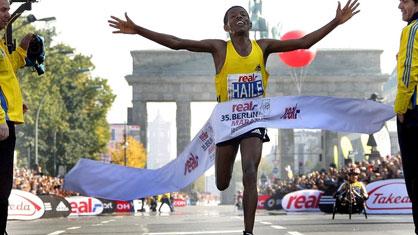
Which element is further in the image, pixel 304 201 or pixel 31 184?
pixel 31 184

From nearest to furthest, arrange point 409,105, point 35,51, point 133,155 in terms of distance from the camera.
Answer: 1. point 409,105
2. point 35,51
3. point 133,155

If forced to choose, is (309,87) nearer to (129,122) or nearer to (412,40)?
(129,122)

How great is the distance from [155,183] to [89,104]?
7313cm

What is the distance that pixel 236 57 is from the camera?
10336 millimetres

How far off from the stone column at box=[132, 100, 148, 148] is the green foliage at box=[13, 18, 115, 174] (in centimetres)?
2962

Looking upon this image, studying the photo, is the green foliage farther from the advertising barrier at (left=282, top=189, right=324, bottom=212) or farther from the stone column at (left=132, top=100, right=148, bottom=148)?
the stone column at (left=132, top=100, right=148, bottom=148)

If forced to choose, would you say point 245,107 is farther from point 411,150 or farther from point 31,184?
point 31,184

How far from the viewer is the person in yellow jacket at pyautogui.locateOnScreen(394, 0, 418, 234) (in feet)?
27.4

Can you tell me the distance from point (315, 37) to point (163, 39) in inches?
57.2

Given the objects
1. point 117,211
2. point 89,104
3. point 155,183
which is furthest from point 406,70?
point 89,104

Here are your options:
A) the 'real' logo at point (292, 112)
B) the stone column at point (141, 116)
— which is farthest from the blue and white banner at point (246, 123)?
the stone column at point (141, 116)

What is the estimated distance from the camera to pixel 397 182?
30.1 metres

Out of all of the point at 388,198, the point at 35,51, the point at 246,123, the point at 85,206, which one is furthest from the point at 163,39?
the point at 85,206

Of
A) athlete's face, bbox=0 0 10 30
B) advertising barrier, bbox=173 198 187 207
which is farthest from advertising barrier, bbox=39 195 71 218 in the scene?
advertising barrier, bbox=173 198 187 207
